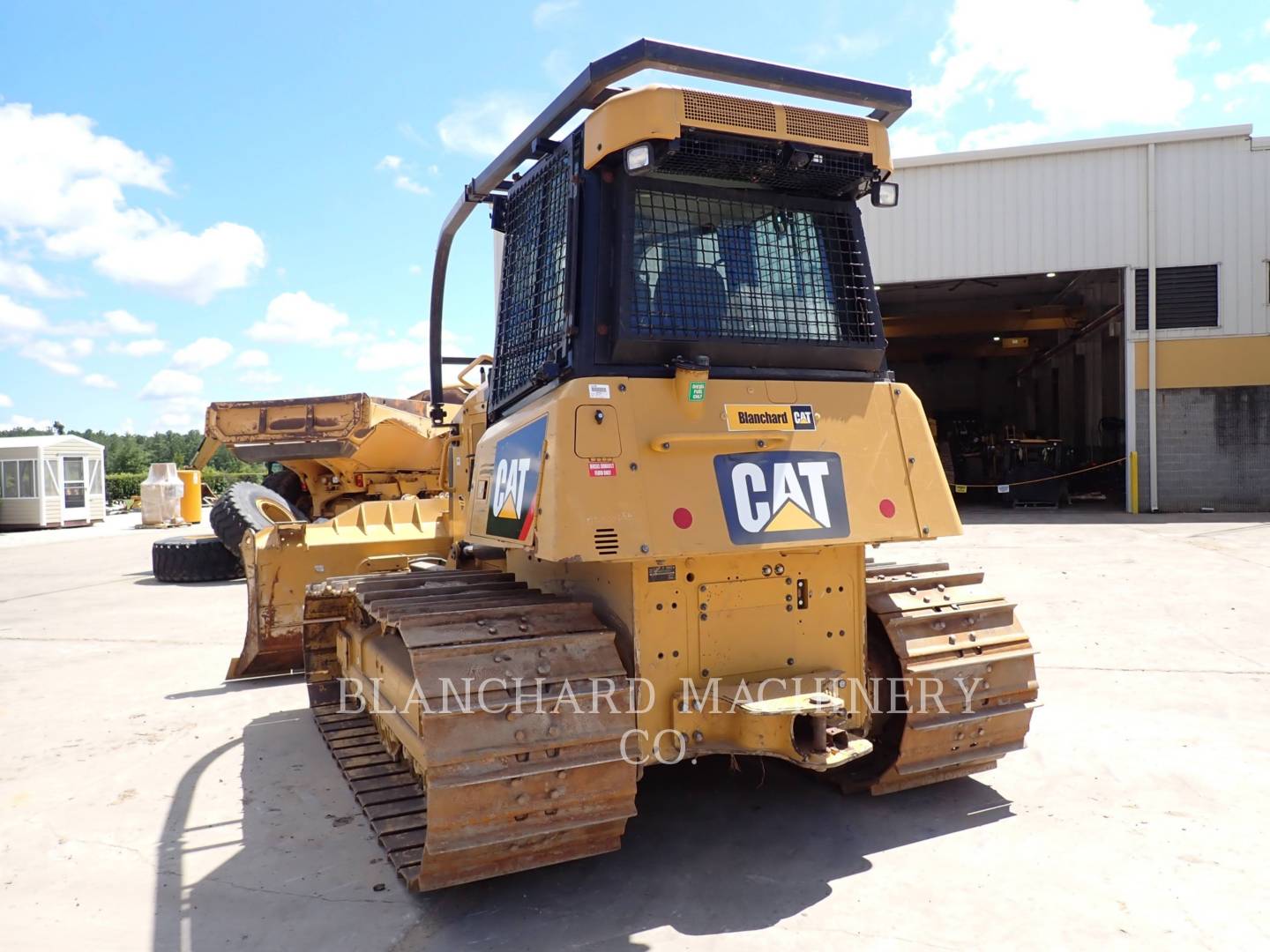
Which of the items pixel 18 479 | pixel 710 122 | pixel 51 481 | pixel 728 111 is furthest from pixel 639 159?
pixel 18 479

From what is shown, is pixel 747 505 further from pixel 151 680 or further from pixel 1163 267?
pixel 1163 267

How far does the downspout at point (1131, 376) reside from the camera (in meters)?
18.6

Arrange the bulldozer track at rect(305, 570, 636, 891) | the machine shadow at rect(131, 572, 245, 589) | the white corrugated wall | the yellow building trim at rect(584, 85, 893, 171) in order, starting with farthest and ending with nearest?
the white corrugated wall → the machine shadow at rect(131, 572, 245, 589) → the yellow building trim at rect(584, 85, 893, 171) → the bulldozer track at rect(305, 570, 636, 891)

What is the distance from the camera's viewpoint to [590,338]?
3713 mm

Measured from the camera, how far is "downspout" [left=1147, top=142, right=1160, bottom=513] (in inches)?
721

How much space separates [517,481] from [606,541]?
66 cm

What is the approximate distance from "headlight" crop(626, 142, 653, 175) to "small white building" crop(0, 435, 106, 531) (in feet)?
90.7

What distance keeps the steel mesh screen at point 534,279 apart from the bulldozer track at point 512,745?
1101 mm

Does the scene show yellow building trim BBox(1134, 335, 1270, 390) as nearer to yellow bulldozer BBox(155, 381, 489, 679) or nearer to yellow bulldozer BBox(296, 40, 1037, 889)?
yellow bulldozer BBox(155, 381, 489, 679)

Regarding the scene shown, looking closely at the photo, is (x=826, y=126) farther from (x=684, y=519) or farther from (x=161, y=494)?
(x=161, y=494)

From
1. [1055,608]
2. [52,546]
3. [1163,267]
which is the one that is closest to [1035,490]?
[1163,267]

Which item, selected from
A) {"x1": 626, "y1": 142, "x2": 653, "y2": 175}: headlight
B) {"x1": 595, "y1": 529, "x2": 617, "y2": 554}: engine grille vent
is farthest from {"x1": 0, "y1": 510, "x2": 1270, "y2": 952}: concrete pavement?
{"x1": 626, "y1": 142, "x2": 653, "y2": 175}: headlight

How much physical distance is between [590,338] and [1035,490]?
19.6 m

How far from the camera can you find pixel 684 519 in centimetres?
358
